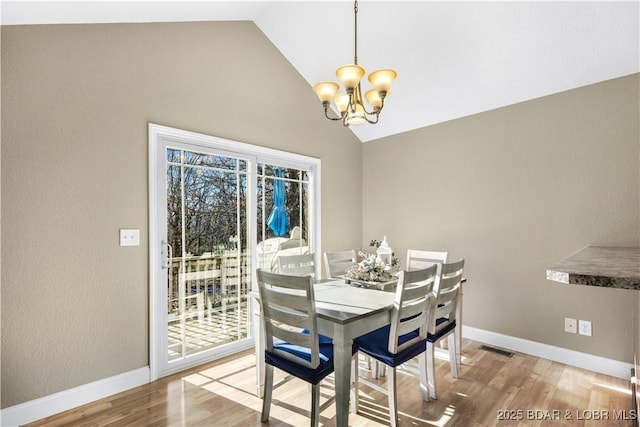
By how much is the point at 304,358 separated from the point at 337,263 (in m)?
1.39

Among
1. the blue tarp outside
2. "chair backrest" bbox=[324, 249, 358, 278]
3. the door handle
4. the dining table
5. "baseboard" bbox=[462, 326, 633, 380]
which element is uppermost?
the blue tarp outside

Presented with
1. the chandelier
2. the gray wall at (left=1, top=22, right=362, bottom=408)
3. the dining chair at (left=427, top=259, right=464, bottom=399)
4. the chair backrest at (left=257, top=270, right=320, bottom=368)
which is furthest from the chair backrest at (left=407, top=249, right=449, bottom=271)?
the gray wall at (left=1, top=22, right=362, bottom=408)

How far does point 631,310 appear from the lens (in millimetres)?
2633

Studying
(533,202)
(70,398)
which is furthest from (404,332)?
(70,398)

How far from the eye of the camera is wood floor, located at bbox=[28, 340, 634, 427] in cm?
213

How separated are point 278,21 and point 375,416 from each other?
347cm

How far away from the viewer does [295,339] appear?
1893 mm

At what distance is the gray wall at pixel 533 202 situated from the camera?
2715 millimetres

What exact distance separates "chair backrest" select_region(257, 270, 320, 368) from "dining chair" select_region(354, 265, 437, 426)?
18.1 inches

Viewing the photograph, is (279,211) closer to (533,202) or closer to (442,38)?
(442,38)

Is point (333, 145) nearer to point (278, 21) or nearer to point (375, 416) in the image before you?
point (278, 21)

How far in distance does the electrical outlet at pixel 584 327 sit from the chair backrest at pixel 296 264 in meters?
2.35

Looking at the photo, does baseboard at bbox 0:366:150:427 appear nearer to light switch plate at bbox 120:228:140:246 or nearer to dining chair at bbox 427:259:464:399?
light switch plate at bbox 120:228:140:246

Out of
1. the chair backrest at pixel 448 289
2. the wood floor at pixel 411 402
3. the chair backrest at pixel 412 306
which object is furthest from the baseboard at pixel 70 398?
the chair backrest at pixel 448 289
